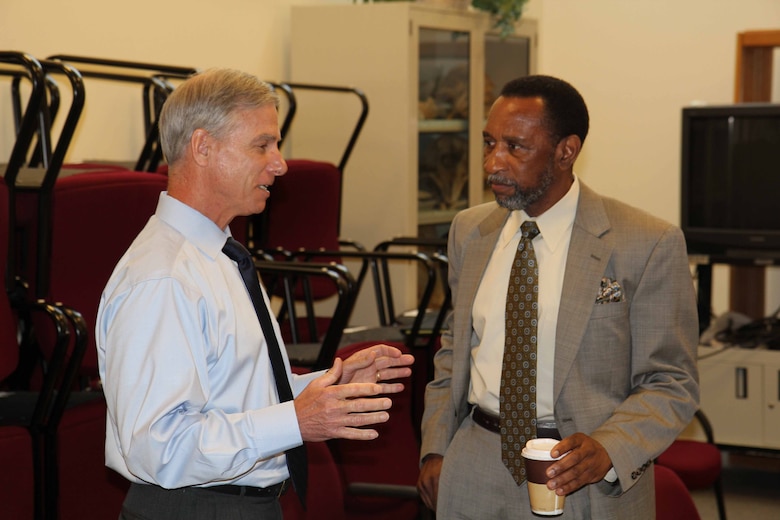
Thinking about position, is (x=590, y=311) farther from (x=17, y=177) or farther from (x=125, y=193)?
(x=17, y=177)

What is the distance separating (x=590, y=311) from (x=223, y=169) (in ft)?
2.57

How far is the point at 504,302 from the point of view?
7.14 feet

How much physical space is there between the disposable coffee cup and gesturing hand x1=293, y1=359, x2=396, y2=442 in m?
0.35

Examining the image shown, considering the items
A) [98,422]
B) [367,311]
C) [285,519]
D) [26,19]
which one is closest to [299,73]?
[367,311]

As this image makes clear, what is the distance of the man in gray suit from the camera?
205cm

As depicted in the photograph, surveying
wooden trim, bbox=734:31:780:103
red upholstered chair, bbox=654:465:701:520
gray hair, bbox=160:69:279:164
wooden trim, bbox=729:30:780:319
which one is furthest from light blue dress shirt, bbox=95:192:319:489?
wooden trim, bbox=729:30:780:319

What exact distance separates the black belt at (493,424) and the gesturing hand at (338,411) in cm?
61

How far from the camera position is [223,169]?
5.57 feet

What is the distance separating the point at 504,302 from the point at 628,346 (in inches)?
10.3

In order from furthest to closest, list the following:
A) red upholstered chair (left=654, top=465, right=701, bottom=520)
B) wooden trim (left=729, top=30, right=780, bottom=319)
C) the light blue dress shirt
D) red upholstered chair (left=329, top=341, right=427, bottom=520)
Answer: wooden trim (left=729, top=30, right=780, bottom=319) → red upholstered chair (left=329, top=341, right=427, bottom=520) → red upholstered chair (left=654, top=465, right=701, bottom=520) → the light blue dress shirt

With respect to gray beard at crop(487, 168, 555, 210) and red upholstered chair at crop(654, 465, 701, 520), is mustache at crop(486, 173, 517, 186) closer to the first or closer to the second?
gray beard at crop(487, 168, 555, 210)

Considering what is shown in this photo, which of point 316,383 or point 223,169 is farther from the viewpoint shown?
point 223,169

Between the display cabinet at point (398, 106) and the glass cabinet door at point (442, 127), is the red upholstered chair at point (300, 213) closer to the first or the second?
the display cabinet at point (398, 106)

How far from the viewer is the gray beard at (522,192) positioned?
7.14 ft
